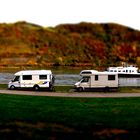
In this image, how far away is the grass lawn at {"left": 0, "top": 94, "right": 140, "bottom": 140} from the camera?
2092cm

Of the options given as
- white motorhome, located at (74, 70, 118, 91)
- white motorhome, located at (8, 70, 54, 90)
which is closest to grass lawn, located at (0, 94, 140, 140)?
white motorhome, located at (74, 70, 118, 91)

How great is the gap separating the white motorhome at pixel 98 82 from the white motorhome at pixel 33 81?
358cm

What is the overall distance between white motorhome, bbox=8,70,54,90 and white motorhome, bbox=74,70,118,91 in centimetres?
358

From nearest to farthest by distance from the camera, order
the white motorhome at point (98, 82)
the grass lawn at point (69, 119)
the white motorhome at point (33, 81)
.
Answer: the grass lawn at point (69, 119) → the white motorhome at point (98, 82) → the white motorhome at point (33, 81)

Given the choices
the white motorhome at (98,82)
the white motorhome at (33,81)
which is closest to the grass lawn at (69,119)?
the white motorhome at (98,82)

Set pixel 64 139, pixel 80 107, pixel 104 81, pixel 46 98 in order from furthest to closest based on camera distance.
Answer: pixel 104 81 → pixel 46 98 → pixel 80 107 → pixel 64 139

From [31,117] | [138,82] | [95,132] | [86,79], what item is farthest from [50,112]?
[138,82]

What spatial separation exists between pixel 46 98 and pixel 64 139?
1655 cm

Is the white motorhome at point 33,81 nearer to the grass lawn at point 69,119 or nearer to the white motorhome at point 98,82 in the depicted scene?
the white motorhome at point 98,82

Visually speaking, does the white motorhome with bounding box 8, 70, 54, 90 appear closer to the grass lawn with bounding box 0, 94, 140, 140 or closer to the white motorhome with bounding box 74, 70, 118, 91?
the white motorhome with bounding box 74, 70, 118, 91

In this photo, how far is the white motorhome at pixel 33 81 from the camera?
46094 millimetres

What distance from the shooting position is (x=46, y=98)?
1435 inches

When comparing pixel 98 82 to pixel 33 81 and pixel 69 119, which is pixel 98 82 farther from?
pixel 69 119

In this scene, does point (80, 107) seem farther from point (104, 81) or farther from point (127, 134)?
point (104, 81)
